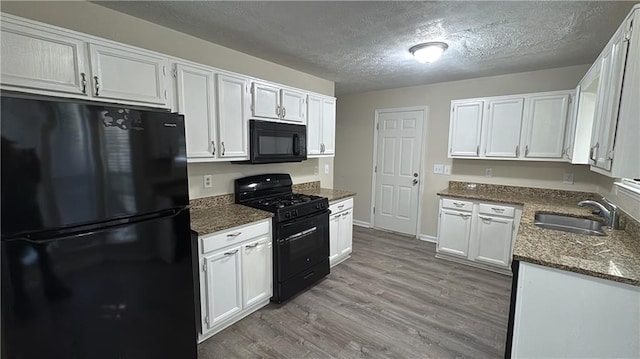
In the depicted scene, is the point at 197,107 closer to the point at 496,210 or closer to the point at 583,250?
the point at 583,250

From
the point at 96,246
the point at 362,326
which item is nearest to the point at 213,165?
the point at 96,246

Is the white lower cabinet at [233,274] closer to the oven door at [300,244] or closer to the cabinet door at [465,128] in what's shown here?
the oven door at [300,244]

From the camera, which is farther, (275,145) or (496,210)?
(496,210)

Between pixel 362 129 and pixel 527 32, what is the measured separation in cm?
299

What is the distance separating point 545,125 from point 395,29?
2272 mm

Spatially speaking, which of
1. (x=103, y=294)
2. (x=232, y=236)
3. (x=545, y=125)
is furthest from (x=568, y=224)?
(x=103, y=294)

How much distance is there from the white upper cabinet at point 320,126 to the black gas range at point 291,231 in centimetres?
57

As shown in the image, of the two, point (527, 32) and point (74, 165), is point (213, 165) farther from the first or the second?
point (527, 32)

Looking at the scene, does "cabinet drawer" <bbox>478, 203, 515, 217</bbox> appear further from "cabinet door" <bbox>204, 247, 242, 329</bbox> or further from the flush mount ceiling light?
"cabinet door" <bbox>204, 247, 242, 329</bbox>

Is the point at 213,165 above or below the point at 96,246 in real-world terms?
above

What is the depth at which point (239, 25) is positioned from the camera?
221 centimetres

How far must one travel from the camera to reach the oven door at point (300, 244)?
2.59m

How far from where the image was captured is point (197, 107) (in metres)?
2.23

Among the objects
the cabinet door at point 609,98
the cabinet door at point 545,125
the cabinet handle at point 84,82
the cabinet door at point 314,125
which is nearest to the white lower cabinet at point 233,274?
the cabinet handle at point 84,82
